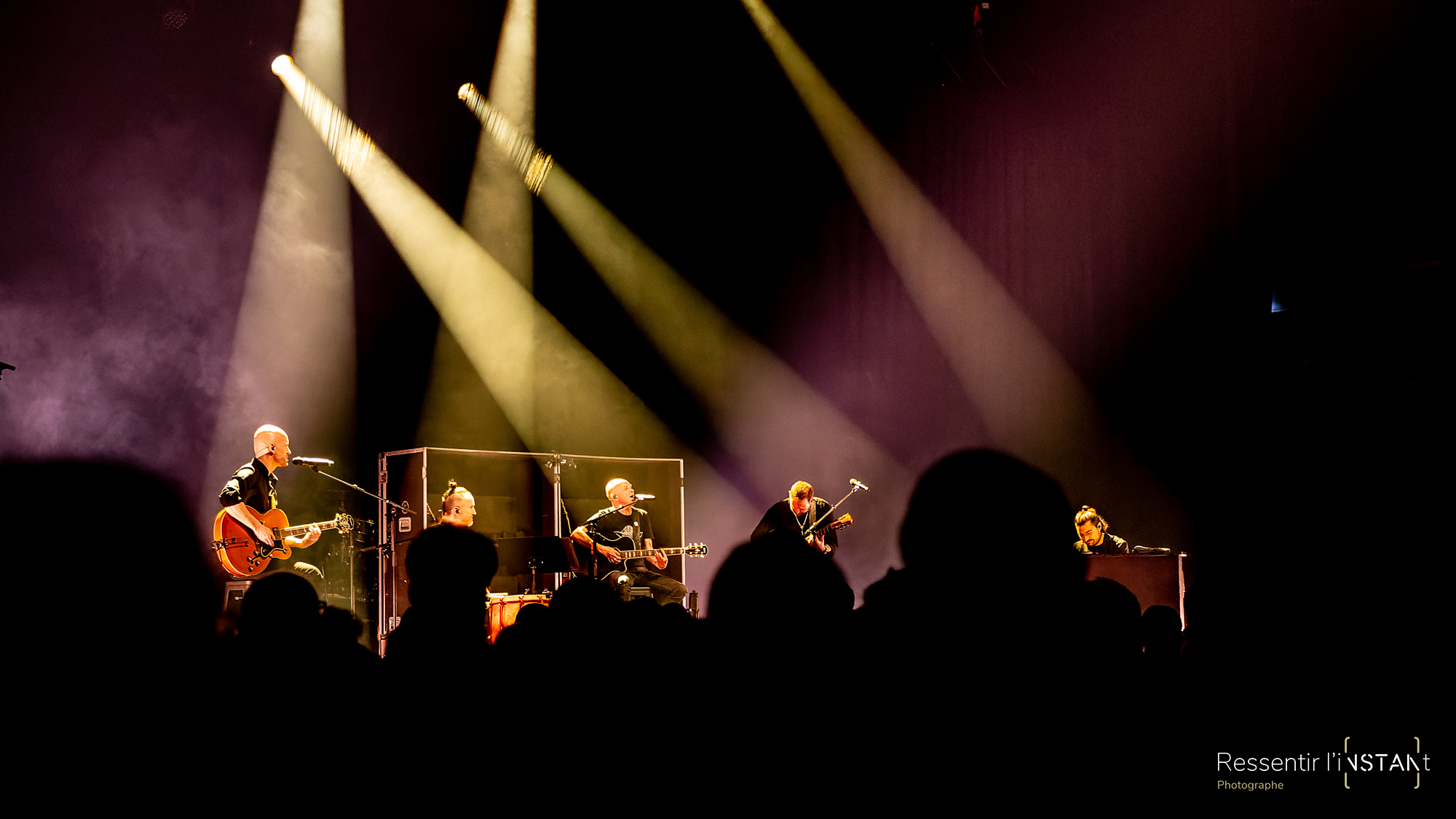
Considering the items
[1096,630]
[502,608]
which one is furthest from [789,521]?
[1096,630]

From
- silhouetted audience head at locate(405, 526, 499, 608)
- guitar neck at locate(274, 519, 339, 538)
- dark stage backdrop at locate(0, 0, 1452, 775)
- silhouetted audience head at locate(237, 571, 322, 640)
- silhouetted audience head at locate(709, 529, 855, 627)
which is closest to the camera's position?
silhouetted audience head at locate(709, 529, 855, 627)

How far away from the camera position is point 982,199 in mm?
9406

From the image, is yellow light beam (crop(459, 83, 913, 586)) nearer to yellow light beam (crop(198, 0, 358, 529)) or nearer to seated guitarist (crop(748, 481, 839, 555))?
seated guitarist (crop(748, 481, 839, 555))

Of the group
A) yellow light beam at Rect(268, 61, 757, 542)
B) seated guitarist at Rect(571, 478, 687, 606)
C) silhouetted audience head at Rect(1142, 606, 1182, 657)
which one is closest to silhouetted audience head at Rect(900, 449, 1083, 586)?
silhouetted audience head at Rect(1142, 606, 1182, 657)

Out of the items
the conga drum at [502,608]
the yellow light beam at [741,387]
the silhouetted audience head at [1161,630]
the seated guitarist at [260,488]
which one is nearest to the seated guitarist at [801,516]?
the yellow light beam at [741,387]

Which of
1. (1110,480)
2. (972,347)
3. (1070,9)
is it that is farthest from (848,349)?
(1070,9)

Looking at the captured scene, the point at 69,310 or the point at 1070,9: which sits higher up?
the point at 1070,9

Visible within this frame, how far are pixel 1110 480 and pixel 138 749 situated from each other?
29.1 ft

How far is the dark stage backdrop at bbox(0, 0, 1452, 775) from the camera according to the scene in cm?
636

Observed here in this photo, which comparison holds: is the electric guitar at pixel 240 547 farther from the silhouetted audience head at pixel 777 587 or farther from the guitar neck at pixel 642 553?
the silhouetted audience head at pixel 777 587

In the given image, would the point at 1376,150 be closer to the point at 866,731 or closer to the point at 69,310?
the point at 866,731

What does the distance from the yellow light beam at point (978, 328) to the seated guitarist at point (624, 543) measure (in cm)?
383

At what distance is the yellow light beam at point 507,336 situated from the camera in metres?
8.39

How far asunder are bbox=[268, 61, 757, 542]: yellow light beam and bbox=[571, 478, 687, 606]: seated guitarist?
1835 millimetres
